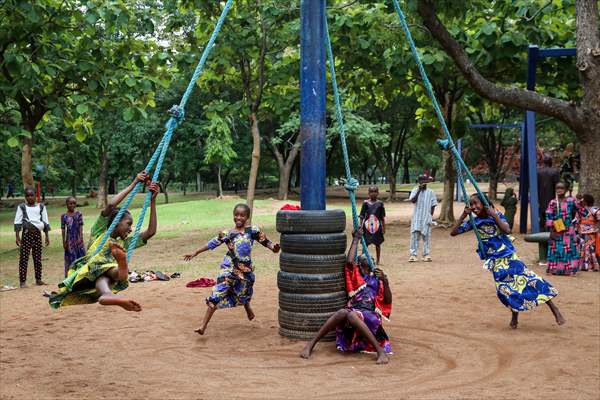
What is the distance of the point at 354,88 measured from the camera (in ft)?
63.5

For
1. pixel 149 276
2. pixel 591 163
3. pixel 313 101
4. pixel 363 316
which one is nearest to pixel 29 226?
pixel 149 276

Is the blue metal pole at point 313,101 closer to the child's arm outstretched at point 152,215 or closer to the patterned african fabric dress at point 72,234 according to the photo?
the child's arm outstretched at point 152,215

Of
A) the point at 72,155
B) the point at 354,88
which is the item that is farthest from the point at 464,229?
the point at 72,155

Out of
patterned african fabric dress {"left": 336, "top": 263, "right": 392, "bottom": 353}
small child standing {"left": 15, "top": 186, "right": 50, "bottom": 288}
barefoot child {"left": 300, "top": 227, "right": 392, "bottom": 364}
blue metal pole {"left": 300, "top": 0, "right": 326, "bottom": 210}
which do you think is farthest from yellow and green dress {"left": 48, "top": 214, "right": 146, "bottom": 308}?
small child standing {"left": 15, "top": 186, "right": 50, "bottom": 288}

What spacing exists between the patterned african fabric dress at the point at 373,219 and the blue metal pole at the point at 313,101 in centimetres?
489

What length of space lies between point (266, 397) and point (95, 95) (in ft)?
30.1

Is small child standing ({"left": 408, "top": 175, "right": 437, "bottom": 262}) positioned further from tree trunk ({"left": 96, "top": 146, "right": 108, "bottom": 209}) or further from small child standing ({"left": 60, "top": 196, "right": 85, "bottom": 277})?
tree trunk ({"left": 96, "top": 146, "right": 108, "bottom": 209})

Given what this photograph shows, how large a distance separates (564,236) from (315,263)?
6.08 m

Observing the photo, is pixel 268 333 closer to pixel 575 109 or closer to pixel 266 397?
pixel 266 397

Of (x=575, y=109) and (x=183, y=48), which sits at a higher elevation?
(x=183, y=48)

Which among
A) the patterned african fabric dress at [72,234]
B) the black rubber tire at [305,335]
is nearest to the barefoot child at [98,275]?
the black rubber tire at [305,335]

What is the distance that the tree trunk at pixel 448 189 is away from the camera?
20672 mm

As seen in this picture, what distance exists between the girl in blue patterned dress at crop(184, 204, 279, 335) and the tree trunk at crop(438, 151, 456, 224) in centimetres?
1355

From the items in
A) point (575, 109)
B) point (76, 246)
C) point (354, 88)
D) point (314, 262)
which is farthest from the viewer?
point (354, 88)
